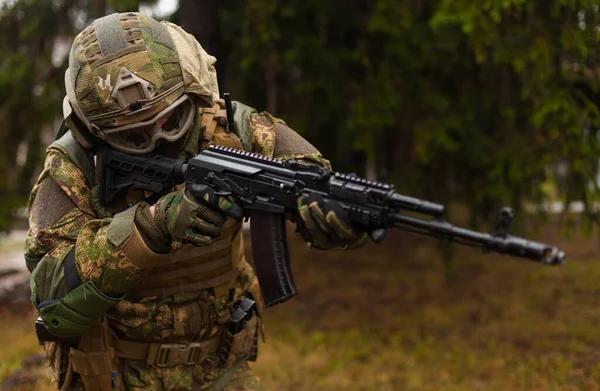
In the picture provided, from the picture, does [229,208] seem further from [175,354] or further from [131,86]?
[175,354]

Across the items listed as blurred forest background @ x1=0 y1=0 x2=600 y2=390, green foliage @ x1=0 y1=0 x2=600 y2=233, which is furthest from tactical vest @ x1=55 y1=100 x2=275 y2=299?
green foliage @ x1=0 y1=0 x2=600 y2=233

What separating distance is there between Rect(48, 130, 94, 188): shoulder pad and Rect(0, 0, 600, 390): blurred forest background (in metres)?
3.48

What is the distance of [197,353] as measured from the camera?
333 centimetres

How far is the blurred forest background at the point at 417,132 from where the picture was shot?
19.6ft

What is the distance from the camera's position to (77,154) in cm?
317

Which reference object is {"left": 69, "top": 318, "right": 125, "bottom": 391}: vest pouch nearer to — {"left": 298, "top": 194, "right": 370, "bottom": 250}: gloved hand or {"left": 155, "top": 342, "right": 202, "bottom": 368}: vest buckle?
{"left": 155, "top": 342, "right": 202, "bottom": 368}: vest buckle

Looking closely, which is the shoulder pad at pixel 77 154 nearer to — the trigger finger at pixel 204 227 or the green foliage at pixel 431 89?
the trigger finger at pixel 204 227

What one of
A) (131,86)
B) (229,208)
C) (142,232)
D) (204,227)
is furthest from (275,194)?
(131,86)

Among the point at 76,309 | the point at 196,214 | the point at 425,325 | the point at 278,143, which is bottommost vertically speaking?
the point at 425,325

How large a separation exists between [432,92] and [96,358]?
4902 mm

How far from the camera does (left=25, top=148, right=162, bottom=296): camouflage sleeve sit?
9.21 ft

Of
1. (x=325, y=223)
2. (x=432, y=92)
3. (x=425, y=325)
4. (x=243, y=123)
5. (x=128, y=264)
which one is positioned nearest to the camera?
(x=325, y=223)

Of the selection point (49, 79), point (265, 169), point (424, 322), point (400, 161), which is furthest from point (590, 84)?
point (49, 79)

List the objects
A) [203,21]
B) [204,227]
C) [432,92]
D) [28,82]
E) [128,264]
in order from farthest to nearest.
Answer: [28,82] < [432,92] < [203,21] < [128,264] < [204,227]
